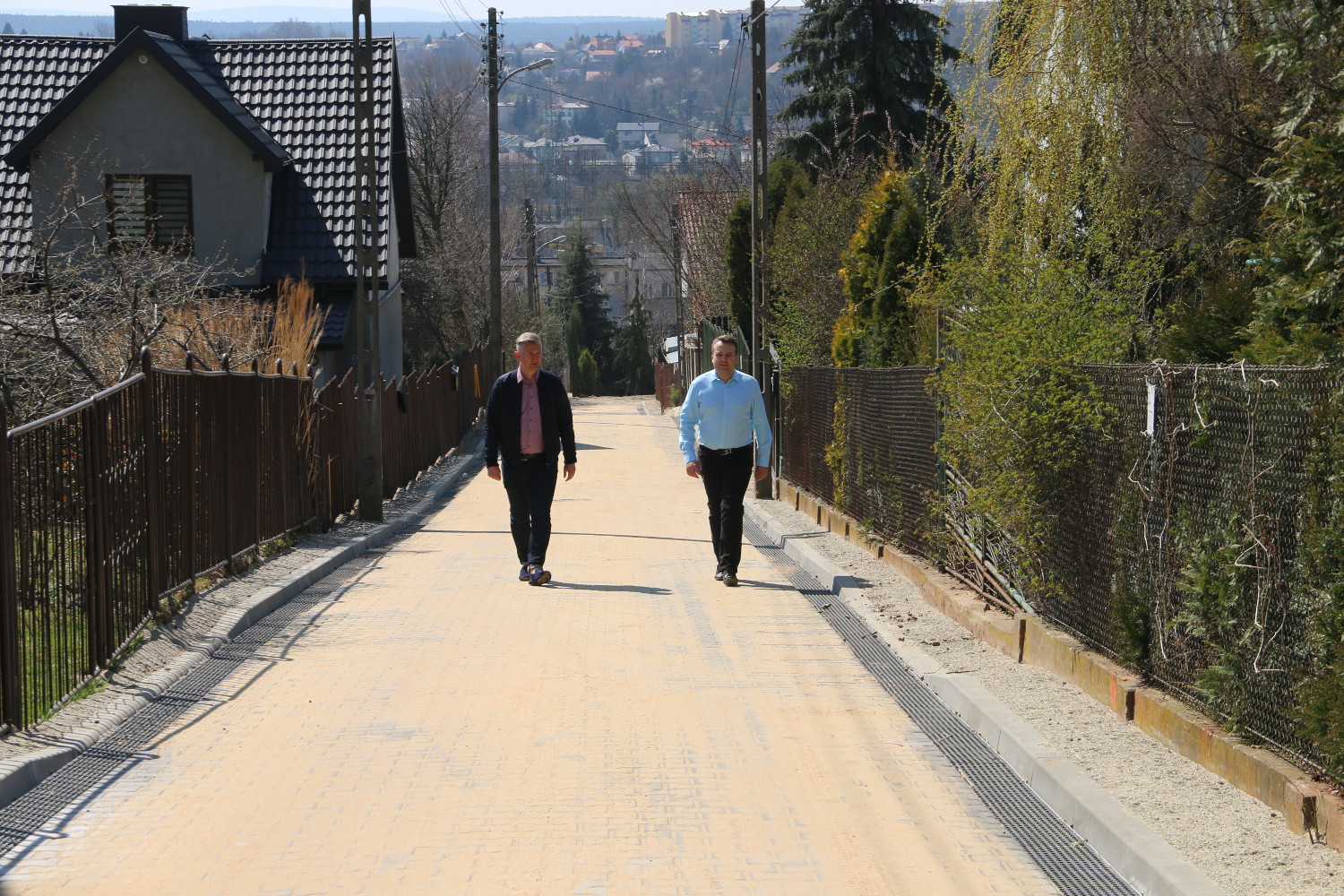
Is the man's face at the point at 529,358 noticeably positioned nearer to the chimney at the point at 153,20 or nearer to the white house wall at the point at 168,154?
the white house wall at the point at 168,154

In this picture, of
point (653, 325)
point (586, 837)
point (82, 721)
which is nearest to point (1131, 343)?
point (586, 837)

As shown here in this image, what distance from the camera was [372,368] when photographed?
17766mm

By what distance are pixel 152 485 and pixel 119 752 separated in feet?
10.1

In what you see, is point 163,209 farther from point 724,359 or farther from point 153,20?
point 724,359

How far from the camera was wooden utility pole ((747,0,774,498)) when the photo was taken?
63.2ft

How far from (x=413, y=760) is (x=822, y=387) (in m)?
10.6

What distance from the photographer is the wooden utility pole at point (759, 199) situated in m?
19.2

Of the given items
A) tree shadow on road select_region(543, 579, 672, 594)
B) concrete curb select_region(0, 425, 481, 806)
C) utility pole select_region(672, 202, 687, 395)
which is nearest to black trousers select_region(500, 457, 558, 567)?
tree shadow on road select_region(543, 579, 672, 594)

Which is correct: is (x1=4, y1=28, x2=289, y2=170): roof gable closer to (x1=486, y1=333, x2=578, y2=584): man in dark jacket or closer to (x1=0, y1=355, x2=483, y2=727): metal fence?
(x1=0, y1=355, x2=483, y2=727): metal fence

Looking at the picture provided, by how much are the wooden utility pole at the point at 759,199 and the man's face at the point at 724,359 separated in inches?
259

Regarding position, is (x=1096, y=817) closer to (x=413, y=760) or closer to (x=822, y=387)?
(x=413, y=760)

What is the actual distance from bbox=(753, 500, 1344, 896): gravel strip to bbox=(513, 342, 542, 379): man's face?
13.9ft

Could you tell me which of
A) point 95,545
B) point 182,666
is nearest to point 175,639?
point 182,666

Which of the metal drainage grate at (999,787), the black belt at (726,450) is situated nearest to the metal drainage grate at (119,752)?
the black belt at (726,450)
